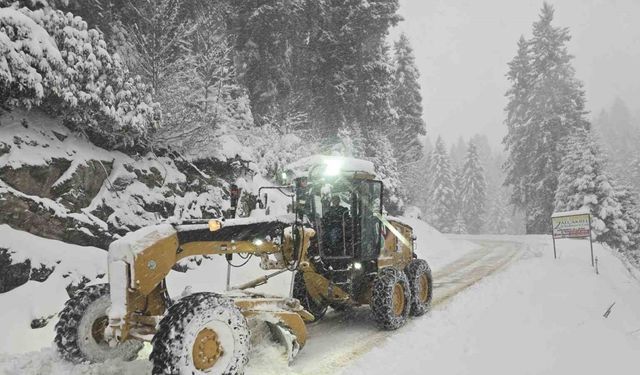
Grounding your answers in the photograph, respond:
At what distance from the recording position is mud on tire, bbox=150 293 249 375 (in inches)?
158

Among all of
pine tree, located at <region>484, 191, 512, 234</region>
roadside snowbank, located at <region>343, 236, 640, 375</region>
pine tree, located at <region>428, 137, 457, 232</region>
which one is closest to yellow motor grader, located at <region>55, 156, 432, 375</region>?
roadside snowbank, located at <region>343, 236, 640, 375</region>

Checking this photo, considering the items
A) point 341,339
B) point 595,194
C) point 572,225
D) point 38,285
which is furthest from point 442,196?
point 38,285

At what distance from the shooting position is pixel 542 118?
38188 mm

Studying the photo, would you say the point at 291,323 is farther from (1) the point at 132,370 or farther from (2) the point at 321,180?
(2) the point at 321,180

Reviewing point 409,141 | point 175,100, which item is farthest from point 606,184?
point 175,100

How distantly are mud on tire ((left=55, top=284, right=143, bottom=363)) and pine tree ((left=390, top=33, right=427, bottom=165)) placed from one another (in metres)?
32.1

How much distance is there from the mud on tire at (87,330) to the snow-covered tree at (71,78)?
4.42 m

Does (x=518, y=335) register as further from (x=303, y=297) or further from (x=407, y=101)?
(x=407, y=101)

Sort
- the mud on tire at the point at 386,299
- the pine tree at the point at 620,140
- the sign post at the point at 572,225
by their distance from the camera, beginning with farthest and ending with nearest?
the pine tree at the point at 620,140 < the sign post at the point at 572,225 < the mud on tire at the point at 386,299

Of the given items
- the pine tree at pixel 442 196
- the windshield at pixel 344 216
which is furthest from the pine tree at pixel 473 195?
the windshield at pixel 344 216

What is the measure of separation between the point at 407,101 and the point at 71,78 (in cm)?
3155

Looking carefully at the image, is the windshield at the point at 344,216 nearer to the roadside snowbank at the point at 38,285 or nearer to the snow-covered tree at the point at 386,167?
the roadside snowbank at the point at 38,285

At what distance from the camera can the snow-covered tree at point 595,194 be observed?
30.7 metres

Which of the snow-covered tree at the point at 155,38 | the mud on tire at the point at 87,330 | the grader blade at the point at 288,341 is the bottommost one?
the grader blade at the point at 288,341
